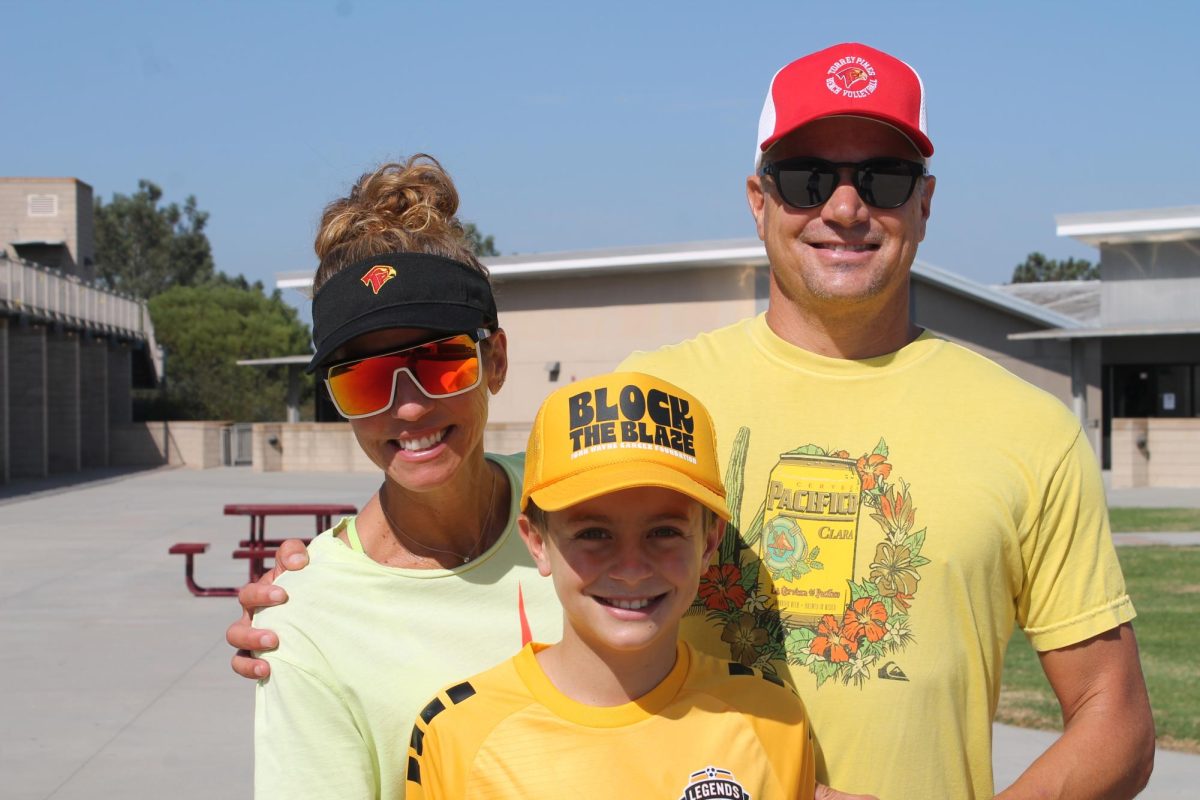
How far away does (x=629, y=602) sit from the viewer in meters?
2.14

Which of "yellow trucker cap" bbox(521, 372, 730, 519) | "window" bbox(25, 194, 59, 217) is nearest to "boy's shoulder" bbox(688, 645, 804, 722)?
"yellow trucker cap" bbox(521, 372, 730, 519)

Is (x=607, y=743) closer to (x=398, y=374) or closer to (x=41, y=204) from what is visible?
(x=398, y=374)

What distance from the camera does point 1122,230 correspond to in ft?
88.8

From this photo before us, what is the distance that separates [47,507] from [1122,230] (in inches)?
879

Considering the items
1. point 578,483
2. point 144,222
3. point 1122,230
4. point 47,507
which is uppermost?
point 144,222

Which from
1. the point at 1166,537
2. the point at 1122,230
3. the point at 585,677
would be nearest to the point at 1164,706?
the point at 585,677

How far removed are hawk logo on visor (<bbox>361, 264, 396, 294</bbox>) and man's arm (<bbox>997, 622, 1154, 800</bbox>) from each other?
56.7 inches

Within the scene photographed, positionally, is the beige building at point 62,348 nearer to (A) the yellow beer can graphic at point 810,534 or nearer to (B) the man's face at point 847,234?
(B) the man's face at point 847,234

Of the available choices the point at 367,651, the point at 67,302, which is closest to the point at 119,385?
the point at 67,302

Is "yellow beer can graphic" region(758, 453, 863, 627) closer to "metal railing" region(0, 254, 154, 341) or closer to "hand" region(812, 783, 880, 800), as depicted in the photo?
"hand" region(812, 783, 880, 800)

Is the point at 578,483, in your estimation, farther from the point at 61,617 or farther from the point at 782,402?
the point at 61,617

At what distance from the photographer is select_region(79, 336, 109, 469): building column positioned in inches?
1358

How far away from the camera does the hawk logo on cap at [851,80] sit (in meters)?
2.40

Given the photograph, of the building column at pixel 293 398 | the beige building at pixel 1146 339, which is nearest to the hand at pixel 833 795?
the beige building at pixel 1146 339
